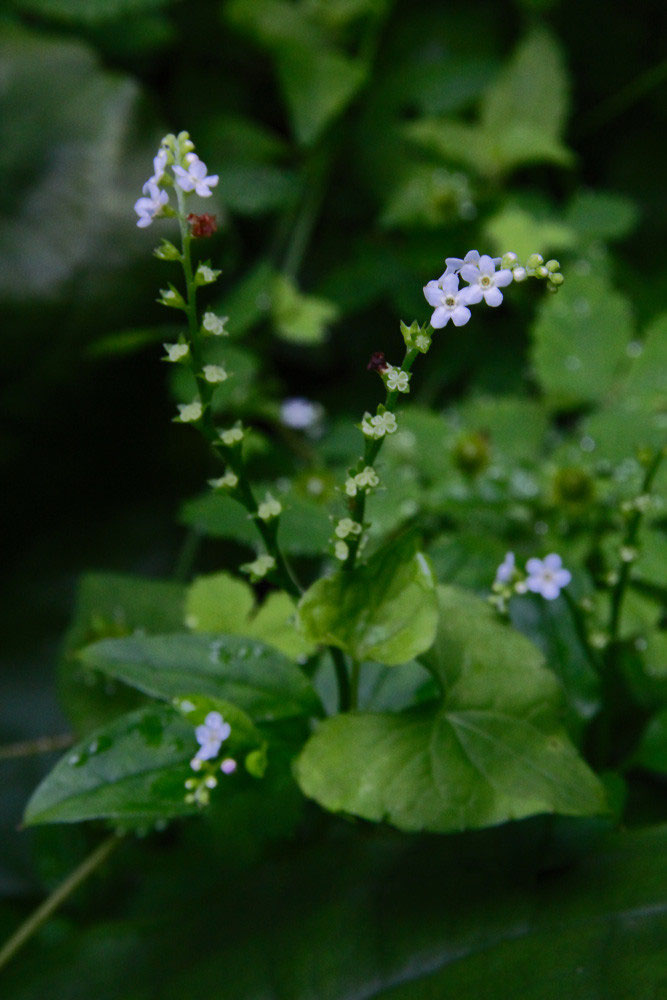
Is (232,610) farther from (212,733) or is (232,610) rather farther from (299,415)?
(299,415)

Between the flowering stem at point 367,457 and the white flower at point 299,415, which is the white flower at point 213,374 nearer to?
the flowering stem at point 367,457

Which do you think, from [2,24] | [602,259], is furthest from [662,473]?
[2,24]

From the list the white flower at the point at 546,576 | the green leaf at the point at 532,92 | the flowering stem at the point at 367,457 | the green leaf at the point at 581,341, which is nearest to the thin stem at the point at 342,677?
the flowering stem at the point at 367,457

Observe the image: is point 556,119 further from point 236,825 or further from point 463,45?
point 236,825

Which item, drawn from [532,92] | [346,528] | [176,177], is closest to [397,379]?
[346,528]

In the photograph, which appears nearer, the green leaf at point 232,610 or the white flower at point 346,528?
the white flower at point 346,528

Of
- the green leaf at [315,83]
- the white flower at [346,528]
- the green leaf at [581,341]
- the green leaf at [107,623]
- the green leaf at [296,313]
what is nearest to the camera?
the white flower at [346,528]
